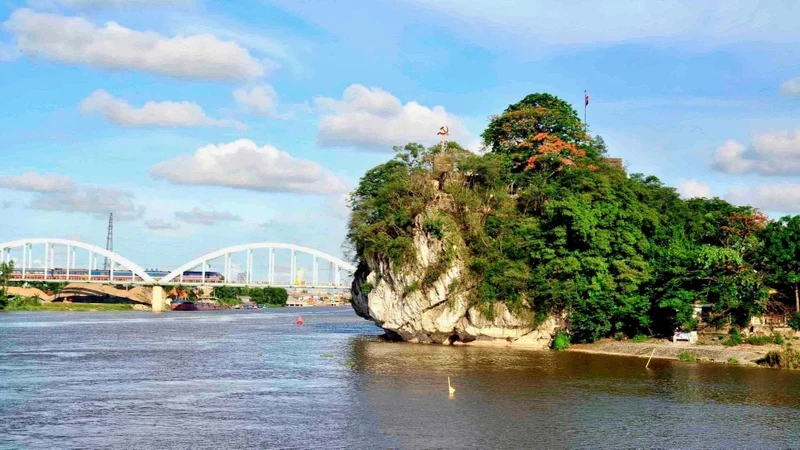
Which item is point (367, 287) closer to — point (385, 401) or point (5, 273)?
point (385, 401)

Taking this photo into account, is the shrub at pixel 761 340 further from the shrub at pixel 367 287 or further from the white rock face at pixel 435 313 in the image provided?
the shrub at pixel 367 287

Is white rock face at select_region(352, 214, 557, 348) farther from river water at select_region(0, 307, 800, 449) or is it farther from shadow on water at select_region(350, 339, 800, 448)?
shadow on water at select_region(350, 339, 800, 448)

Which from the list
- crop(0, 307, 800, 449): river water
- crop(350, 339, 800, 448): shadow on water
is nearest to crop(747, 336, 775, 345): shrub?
crop(350, 339, 800, 448): shadow on water

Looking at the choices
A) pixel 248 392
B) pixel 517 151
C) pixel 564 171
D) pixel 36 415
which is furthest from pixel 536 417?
pixel 517 151

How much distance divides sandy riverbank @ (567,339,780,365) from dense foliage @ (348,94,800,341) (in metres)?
1.26

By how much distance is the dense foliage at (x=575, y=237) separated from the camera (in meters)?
49.6

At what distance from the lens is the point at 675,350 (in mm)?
48531

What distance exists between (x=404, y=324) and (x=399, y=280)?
3.54 metres

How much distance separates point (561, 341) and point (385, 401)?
80.6 ft

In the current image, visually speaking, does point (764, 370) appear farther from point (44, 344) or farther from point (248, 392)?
point (44, 344)

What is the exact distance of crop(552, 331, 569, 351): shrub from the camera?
2133 inches

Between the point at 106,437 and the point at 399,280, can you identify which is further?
the point at 399,280

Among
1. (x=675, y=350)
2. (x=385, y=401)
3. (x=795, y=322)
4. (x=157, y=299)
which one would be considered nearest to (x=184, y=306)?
(x=157, y=299)

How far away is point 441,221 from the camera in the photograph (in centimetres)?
5816
